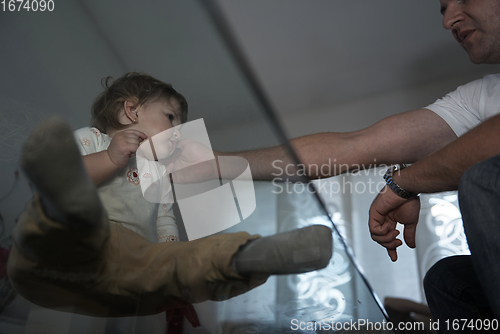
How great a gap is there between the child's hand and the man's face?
0.79m

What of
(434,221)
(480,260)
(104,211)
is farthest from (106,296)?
(434,221)

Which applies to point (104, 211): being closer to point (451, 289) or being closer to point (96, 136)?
point (96, 136)

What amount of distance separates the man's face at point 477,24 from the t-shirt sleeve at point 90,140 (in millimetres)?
818

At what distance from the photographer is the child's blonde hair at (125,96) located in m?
0.26

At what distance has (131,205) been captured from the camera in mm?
264

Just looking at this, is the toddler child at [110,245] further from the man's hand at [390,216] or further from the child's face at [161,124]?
the man's hand at [390,216]

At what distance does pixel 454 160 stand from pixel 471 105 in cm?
36

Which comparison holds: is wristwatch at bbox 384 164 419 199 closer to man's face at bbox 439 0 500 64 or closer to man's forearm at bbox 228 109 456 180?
man's forearm at bbox 228 109 456 180

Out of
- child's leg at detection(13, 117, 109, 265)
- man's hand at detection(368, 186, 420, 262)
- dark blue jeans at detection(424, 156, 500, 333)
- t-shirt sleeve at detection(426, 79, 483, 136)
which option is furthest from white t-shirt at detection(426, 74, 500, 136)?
child's leg at detection(13, 117, 109, 265)

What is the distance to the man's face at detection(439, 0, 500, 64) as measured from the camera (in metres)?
0.71

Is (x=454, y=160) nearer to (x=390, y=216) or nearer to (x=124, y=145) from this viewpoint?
(x=390, y=216)

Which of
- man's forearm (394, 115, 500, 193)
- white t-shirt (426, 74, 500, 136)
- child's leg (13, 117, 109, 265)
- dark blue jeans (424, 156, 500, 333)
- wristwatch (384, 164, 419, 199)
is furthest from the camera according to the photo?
white t-shirt (426, 74, 500, 136)

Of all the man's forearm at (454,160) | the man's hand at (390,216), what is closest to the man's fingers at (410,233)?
the man's hand at (390,216)

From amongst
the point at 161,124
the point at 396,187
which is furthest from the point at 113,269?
the point at 396,187
